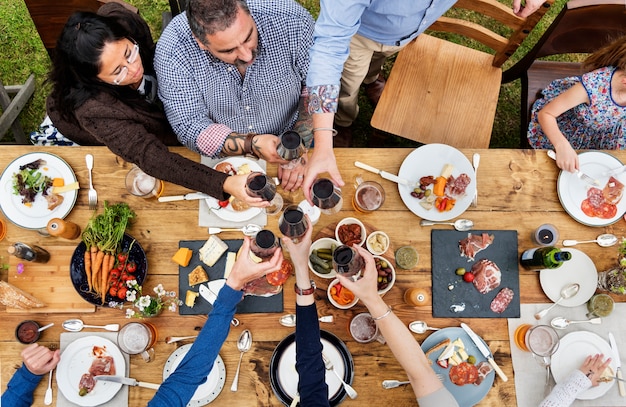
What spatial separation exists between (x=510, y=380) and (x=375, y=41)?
1870 millimetres

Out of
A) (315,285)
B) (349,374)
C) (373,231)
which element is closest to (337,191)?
(373,231)

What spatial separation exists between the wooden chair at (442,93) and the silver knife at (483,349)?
1169mm

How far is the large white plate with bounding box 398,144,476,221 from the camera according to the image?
2072mm

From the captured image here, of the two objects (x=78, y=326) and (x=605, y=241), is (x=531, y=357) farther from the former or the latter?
(x=78, y=326)

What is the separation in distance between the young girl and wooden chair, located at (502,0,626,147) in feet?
0.45

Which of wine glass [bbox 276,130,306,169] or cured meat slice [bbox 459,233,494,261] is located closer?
wine glass [bbox 276,130,306,169]

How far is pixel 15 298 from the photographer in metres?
1.89

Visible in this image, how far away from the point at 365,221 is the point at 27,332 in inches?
61.1

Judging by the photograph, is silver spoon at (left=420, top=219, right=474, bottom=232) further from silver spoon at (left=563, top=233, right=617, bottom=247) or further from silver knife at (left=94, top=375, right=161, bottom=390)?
silver knife at (left=94, top=375, right=161, bottom=390)

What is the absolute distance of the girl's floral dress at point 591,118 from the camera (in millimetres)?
2340

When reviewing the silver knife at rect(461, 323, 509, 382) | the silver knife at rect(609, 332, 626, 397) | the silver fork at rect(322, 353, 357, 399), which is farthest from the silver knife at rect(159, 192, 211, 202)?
the silver knife at rect(609, 332, 626, 397)

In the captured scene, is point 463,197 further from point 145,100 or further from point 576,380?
point 145,100

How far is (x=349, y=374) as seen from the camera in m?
1.92

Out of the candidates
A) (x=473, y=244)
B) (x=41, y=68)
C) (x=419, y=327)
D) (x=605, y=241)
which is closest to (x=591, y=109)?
(x=605, y=241)
